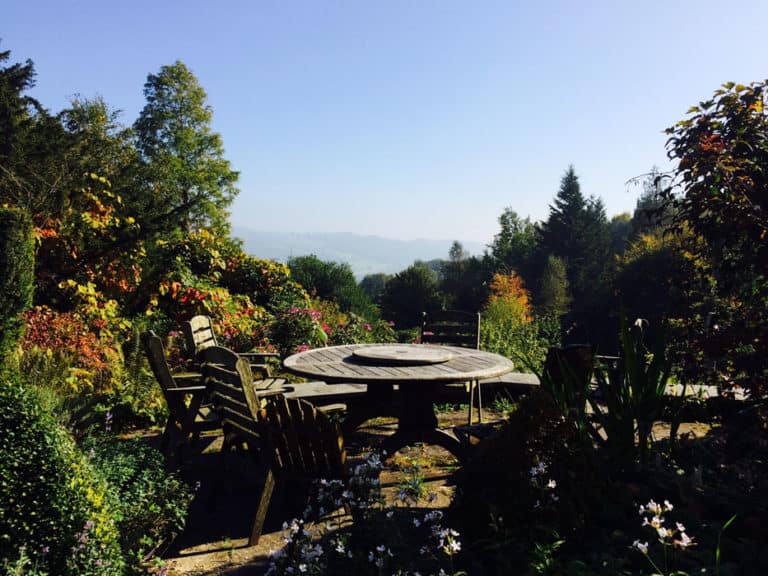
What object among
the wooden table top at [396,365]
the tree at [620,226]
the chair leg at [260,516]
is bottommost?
the chair leg at [260,516]

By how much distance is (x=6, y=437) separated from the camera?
2.68 m

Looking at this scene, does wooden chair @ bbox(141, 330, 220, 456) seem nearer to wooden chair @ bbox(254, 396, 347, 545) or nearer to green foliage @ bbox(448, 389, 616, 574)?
wooden chair @ bbox(254, 396, 347, 545)

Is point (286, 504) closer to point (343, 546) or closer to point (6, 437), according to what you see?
point (343, 546)

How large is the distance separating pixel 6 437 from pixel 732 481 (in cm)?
351

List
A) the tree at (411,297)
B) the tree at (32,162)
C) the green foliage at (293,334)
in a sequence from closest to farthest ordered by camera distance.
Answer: the tree at (32,162), the green foliage at (293,334), the tree at (411,297)

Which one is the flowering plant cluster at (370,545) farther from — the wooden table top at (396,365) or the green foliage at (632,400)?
the wooden table top at (396,365)

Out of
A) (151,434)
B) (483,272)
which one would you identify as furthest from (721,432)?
(483,272)

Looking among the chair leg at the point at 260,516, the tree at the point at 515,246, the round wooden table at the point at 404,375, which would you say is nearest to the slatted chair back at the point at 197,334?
the round wooden table at the point at 404,375

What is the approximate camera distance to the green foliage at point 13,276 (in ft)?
17.7

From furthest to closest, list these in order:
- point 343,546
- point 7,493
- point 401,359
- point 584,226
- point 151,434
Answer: point 584,226 → point 151,434 → point 401,359 → point 7,493 → point 343,546

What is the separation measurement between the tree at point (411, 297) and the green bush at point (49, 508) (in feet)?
69.8

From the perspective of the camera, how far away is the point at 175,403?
4184 millimetres

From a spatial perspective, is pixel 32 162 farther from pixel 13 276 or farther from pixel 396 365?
pixel 396 365

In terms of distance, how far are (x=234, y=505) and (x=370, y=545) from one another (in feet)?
6.22
